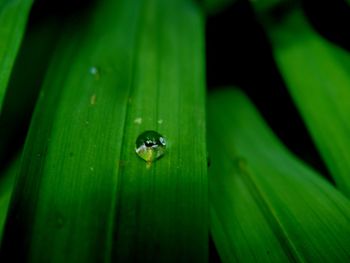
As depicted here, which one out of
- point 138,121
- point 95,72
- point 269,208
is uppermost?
point 95,72

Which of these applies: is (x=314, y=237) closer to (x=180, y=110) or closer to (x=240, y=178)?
(x=240, y=178)

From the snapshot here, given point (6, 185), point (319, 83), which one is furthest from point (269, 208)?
point (6, 185)

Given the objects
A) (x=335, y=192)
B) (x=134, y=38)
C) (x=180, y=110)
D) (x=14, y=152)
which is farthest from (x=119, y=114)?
(x=335, y=192)

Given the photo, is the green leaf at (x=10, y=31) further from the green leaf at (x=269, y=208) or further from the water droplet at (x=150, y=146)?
the green leaf at (x=269, y=208)

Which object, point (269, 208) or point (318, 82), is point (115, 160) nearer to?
point (269, 208)

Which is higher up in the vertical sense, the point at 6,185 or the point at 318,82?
the point at 318,82

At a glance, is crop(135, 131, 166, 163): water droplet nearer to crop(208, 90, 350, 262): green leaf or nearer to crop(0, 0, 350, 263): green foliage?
crop(0, 0, 350, 263): green foliage
